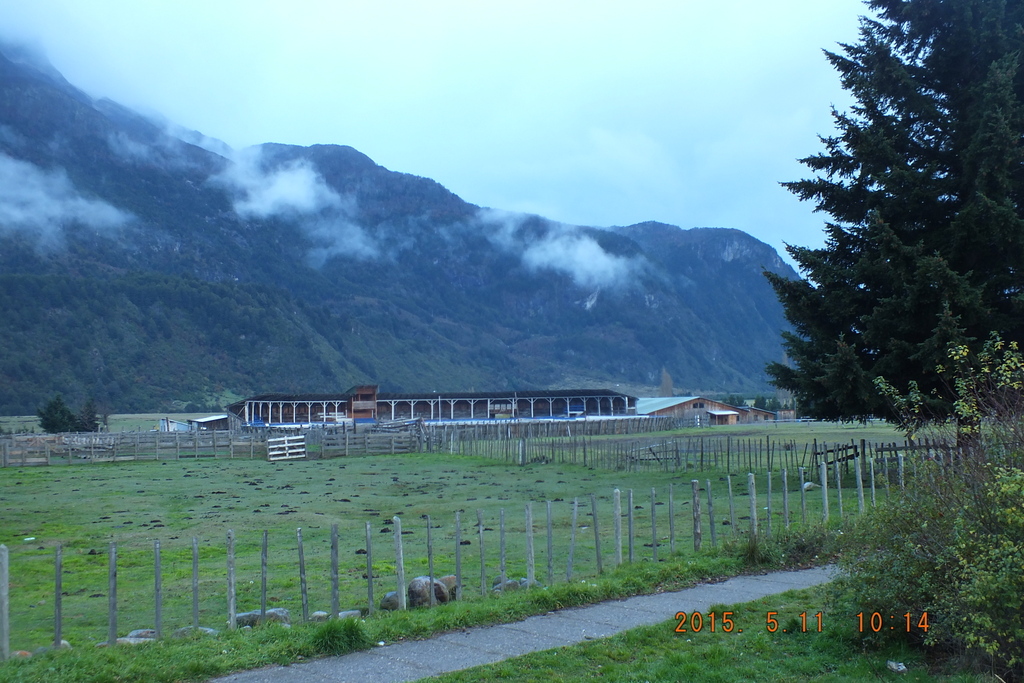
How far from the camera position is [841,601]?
8859 mm

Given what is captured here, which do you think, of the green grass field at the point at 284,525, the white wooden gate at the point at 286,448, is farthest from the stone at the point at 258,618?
the white wooden gate at the point at 286,448

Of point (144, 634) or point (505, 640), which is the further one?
point (144, 634)

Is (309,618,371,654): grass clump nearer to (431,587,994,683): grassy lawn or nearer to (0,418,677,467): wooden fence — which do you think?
(431,587,994,683): grassy lawn

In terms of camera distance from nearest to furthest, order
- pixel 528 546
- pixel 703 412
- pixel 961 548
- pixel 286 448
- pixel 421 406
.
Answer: pixel 961 548 → pixel 528 546 → pixel 286 448 → pixel 421 406 → pixel 703 412

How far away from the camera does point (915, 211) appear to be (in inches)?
903

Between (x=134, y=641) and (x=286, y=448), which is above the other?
(x=286, y=448)

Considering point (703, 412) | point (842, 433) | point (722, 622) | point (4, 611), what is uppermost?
point (703, 412)

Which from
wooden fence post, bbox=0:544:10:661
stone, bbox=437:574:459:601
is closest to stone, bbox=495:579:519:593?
stone, bbox=437:574:459:601

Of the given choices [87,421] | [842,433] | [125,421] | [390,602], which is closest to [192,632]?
[390,602]

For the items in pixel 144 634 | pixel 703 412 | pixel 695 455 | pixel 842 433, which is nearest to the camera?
pixel 144 634

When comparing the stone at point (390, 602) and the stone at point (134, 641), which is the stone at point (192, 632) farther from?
the stone at point (390, 602)

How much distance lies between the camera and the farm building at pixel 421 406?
3408 inches

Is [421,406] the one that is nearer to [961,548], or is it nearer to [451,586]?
[451,586]

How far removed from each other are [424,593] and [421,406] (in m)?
83.2
